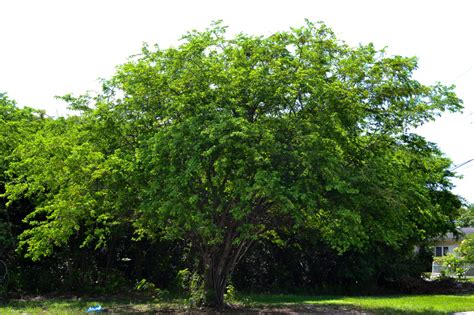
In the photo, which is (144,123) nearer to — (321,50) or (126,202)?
(126,202)

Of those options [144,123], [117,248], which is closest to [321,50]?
[144,123]

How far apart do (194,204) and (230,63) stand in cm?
365

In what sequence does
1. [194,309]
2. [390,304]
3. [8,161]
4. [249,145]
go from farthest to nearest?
[8,161], [390,304], [194,309], [249,145]

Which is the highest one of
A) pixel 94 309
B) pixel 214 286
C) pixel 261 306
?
pixel 214 286

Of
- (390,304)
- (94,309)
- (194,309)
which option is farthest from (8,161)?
(390,304)

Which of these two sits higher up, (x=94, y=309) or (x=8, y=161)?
(x=8, y=161)

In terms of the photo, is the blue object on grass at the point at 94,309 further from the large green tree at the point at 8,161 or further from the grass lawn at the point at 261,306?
the large green tree at the point at 8,161

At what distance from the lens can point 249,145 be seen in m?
11.7

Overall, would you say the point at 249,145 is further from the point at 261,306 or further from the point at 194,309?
the point at 261,306

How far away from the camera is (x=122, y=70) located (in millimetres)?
13219

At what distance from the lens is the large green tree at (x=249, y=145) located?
11672mm

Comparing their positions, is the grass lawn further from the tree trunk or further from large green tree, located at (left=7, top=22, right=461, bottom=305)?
large green tree, located at (left=7, top=22, right=461, bottom=305)

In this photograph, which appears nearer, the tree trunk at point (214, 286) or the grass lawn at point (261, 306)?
the tree trunk at point (214, 286)

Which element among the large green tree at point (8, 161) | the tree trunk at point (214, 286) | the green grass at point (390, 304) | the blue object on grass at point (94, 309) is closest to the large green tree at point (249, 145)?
the tree trunk at point (214, 286)
